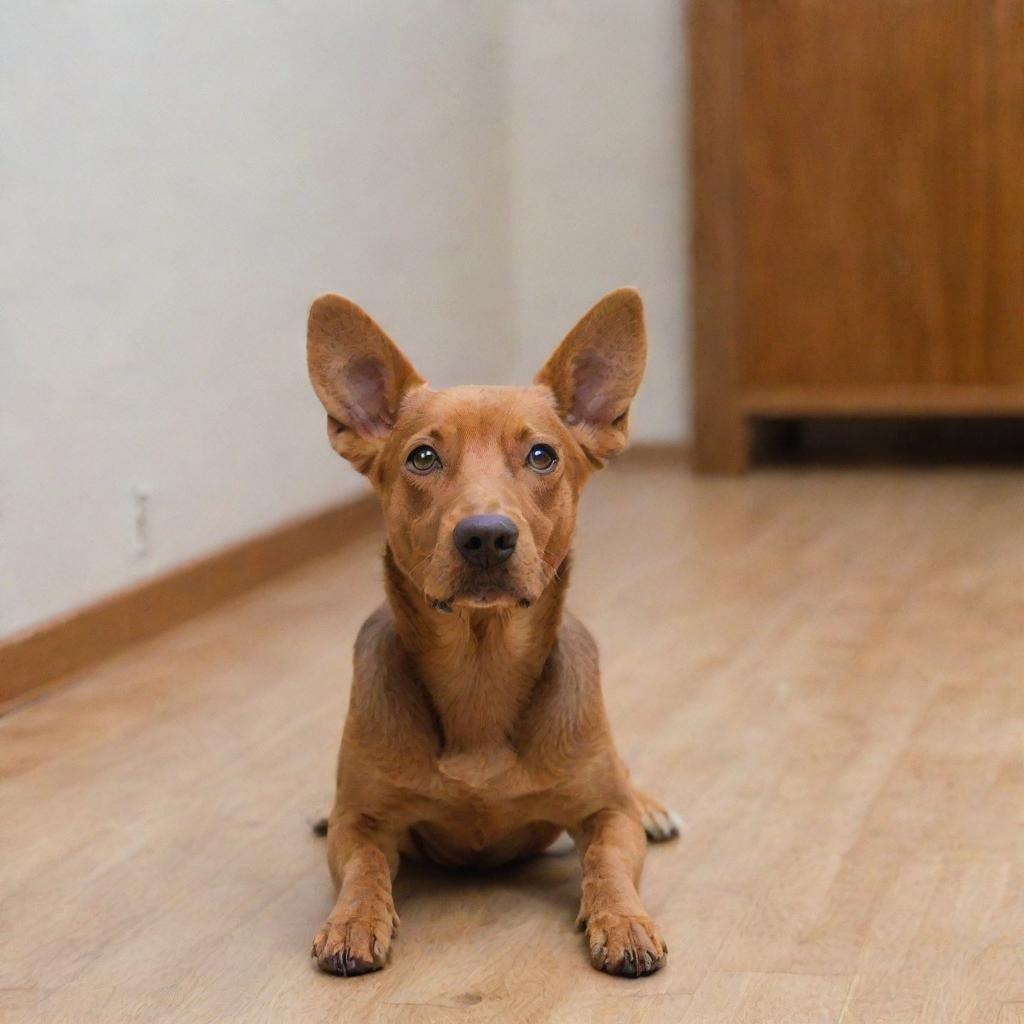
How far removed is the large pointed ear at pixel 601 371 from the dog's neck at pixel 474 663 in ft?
0.78

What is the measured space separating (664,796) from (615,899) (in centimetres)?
69

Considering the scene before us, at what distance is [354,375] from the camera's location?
2434mm

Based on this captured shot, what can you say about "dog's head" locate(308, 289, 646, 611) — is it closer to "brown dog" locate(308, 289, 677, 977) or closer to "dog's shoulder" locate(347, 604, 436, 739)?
"brown dog" locate(308, 289, 677, 977)

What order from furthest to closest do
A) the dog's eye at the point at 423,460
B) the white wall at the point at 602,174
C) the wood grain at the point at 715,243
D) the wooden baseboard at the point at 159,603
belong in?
the white wall at the point at 602,174, the wood grain at the point at 715,243, the wooden baseboard at the point at 159,603, the dog's eye at the point at 423,460

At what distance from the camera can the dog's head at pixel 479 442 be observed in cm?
214

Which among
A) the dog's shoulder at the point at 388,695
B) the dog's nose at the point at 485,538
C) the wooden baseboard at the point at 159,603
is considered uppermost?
the dog's nose at the point at 485,538

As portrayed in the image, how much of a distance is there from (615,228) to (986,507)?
1.91m

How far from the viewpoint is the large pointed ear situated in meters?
2.43

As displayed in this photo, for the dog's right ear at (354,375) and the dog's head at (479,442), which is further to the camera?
the dog's right ear at (354,375)

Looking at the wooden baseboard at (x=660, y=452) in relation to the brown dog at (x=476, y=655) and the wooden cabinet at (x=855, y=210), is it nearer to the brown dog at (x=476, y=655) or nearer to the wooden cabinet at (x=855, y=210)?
the wooden cabinet at (x=855, y=210)

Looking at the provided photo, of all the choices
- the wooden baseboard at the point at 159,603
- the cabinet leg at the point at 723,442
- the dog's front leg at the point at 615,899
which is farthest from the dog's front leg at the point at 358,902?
the cabinet leg at the point at 723,442

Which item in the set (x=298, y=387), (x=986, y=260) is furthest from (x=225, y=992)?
(x=986, y=260)

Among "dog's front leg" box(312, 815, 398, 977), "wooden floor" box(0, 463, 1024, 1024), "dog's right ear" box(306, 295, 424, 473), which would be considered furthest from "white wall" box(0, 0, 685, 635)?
"dog's front leg" box(312, 815, 398, 977)

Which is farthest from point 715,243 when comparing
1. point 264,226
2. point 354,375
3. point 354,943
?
point 354,943
